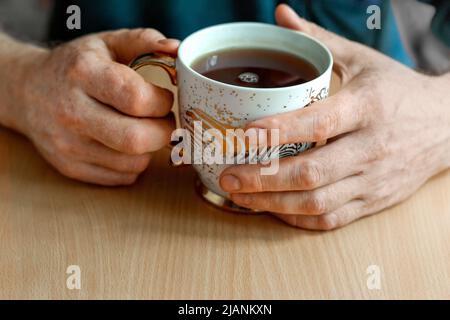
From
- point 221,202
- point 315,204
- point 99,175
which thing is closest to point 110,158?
point 99,175

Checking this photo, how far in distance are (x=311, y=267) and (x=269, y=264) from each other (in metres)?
0.04

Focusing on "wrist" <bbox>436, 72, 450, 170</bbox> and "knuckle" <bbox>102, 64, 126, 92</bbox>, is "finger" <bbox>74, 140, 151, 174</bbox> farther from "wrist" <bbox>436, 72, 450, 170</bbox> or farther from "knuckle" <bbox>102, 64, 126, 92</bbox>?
"wrist" <bbox>436, 72, 450, 170</bbox>

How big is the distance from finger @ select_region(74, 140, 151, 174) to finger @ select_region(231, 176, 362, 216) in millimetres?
127

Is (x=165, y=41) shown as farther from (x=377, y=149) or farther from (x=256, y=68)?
(x=377, y=149)

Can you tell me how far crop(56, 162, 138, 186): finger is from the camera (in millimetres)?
716

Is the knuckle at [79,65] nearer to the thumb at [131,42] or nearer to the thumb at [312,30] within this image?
the thumb at [131,42]

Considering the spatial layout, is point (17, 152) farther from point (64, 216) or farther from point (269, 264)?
point (269, 264)

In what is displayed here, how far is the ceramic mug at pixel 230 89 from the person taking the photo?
0.58 metres

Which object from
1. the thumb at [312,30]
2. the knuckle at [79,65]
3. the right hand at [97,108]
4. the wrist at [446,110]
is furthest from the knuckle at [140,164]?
the wrist at [446,110]

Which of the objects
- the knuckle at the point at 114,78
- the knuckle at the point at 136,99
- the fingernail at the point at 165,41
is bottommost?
the knuckle at the point at 136,99

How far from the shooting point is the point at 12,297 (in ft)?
1.87

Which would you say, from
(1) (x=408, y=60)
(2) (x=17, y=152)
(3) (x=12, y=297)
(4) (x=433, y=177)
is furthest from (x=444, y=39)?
(3) (x=12, y=297)

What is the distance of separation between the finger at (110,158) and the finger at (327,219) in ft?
0.57

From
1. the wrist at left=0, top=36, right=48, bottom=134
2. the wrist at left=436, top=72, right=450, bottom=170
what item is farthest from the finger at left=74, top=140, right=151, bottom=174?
the wrist at left=436, top=72, right=450, bottom=170
